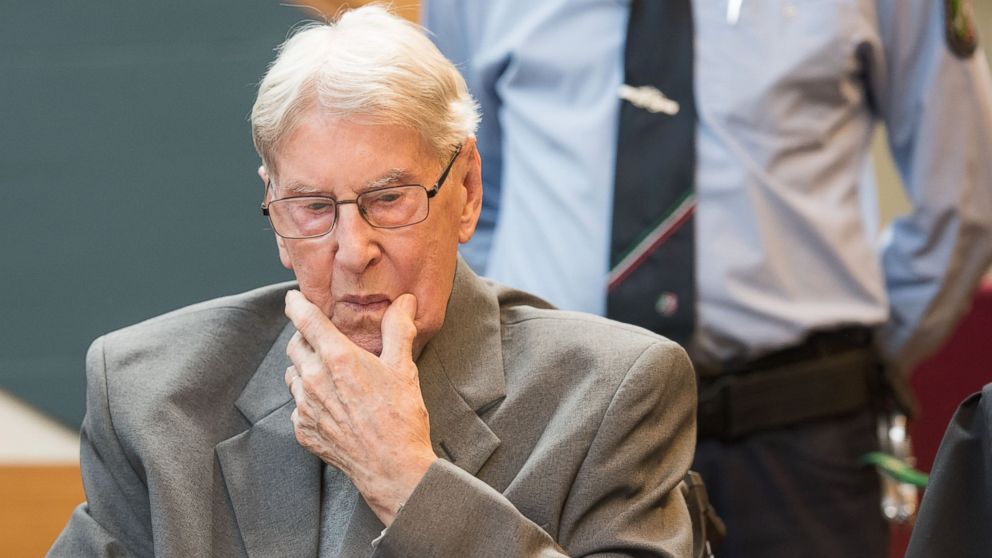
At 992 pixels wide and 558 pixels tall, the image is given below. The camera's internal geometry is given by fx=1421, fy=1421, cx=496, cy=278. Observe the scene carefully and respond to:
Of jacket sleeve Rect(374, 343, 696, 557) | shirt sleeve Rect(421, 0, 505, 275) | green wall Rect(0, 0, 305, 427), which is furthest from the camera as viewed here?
green wall Rect(0, 0, 305, 427)

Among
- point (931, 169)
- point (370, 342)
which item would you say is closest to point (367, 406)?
point (370, 342)

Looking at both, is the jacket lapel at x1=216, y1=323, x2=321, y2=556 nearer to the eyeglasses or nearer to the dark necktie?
the eyeglasses

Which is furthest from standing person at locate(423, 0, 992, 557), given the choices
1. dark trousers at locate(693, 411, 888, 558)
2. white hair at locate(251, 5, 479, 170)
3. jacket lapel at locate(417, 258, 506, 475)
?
white hair at locate(251, 5, 479, 170)

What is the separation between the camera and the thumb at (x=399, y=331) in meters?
1.86

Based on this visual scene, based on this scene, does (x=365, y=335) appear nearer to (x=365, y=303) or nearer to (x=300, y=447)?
(x=365, y=303)

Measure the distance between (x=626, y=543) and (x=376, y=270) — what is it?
0.49 metres

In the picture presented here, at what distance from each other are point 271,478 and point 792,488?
1228mm

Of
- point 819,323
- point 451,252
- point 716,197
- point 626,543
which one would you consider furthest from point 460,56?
point 626,543

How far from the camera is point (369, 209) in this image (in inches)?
74.5

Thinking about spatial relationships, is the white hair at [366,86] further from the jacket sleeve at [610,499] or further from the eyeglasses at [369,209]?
the jacket sleeve at [610,499]

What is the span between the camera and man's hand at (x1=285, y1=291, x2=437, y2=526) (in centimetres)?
180

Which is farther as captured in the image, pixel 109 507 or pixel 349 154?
pixel 109 507

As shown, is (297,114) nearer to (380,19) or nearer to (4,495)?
(380,19)

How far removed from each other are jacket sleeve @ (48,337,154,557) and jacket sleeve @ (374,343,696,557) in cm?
40
